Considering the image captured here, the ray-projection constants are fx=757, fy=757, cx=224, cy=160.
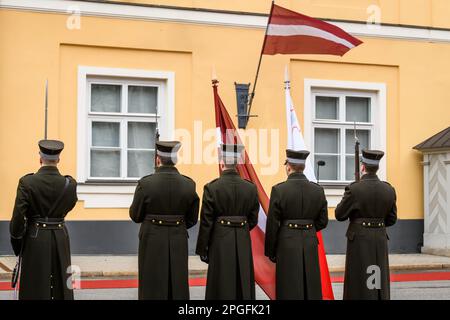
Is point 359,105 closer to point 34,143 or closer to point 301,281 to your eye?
point 34,143

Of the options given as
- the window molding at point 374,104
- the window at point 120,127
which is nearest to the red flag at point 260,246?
the window at point 120,127

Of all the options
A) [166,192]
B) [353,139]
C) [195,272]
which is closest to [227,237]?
→ [166,192]

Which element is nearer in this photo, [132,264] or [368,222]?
[368,222]

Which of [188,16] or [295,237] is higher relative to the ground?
[188,16]

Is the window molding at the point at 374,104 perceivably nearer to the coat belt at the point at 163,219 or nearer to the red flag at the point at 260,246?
the red flag at the point at 260,246

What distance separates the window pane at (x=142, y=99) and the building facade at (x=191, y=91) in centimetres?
3

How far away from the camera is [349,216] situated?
8.05 metres

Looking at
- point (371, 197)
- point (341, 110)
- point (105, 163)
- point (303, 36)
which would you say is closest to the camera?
point (371, 197)

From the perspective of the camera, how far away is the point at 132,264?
13008 mm

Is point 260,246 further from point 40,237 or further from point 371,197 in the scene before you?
point 40,237

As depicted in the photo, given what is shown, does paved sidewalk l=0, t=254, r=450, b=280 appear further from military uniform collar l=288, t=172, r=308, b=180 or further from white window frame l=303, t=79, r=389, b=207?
military uniform collar l=288, t=172, r=308, b=180

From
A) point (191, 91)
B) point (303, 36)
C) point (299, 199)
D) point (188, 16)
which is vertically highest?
point (188, 16)

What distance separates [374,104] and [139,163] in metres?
5.02

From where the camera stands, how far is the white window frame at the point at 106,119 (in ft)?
45.4
